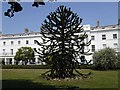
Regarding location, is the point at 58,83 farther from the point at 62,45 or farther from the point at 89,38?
the point at 89,38

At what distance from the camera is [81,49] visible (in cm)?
2894

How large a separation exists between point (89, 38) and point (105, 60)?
84.0 feet

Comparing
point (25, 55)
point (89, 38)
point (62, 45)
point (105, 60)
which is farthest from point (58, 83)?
point (25, 55)

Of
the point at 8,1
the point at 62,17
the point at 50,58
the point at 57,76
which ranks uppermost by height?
the point at 62,17

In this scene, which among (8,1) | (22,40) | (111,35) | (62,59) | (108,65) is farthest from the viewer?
(22,40)

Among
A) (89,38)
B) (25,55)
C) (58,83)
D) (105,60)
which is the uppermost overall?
(89,38)

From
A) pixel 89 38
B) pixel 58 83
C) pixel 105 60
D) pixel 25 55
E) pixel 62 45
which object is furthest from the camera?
pixel 25 55

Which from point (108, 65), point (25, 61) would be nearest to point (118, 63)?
point (108, 65)

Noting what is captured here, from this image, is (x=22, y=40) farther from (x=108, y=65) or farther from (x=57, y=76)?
(x=57, y=76)

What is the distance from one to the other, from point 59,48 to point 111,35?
39.7m

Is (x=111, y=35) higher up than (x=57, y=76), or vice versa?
(x=111, y=35)

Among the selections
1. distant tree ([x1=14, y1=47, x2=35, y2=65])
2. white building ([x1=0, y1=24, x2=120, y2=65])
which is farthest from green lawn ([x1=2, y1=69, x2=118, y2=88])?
distant tree ([x1=14, y1=47, x2=35, y2=65])

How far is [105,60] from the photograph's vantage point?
141ft

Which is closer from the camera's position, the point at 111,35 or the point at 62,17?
the point at 62,17
